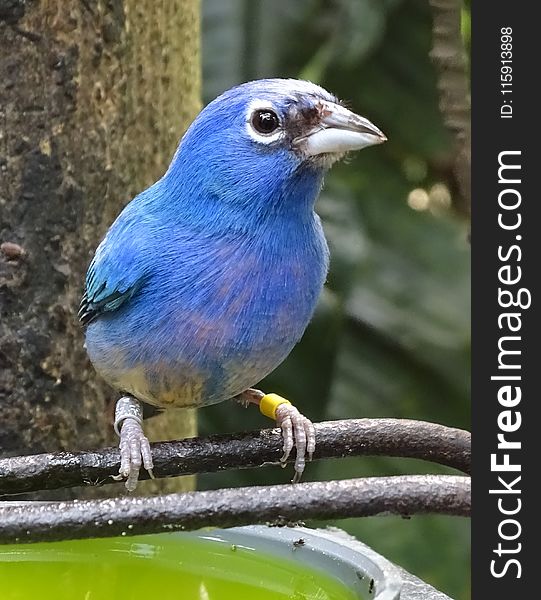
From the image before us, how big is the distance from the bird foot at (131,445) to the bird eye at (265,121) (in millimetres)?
519

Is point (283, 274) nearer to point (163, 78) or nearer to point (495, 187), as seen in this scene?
point (495, 187)

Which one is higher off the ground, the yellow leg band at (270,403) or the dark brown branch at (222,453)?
the yellow leg band at (270,403)

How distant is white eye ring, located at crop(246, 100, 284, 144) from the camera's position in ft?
5.07

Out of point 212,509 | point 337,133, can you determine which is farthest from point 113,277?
point 212,509

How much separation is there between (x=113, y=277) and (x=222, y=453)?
14.6 inches

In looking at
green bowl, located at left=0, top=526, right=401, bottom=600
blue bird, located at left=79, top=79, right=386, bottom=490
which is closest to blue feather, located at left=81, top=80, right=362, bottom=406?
blue bird, located at left=79, top=79, right=386, bottom=490

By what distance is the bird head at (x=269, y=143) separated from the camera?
5.01 ft

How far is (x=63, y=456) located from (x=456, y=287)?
6.27 feet

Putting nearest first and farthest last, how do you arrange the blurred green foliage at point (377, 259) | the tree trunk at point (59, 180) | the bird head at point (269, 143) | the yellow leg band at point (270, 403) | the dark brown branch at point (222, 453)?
the dark brown branch at point (222, 453)
the bird head at point (269, 143)
the yellow leg band at point (270, 403)
the tree trunk at point (59, 180)
the blurred green foliage at point (377, 259)

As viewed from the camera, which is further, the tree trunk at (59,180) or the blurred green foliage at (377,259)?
the blurred green foliage at (377,259)

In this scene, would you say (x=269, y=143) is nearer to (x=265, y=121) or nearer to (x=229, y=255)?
(x=265, y=121)

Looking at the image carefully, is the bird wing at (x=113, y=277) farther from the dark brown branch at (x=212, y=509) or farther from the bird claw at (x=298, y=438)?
the dark brown branch at (x=212, y=509)

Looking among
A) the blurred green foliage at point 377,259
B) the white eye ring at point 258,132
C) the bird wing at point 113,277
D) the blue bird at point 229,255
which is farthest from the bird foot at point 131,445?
the blurred green foliage at point 377,259

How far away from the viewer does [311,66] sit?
299cm
